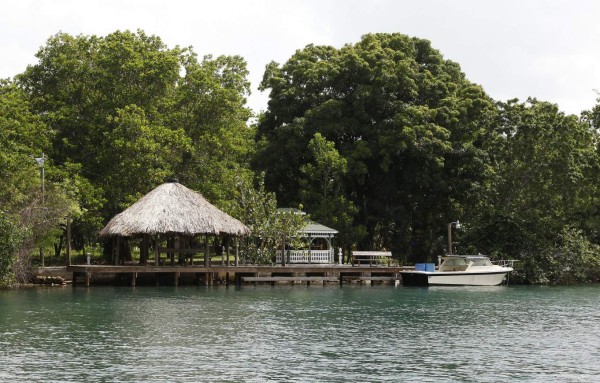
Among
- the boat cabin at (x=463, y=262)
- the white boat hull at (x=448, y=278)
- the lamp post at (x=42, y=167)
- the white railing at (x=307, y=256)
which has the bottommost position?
the white boat hull at (x=448, y=278)

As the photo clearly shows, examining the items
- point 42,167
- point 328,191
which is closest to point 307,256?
point 328,191

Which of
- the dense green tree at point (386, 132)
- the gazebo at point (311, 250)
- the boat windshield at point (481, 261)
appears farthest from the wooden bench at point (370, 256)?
the boat windshield at point (481, 261)

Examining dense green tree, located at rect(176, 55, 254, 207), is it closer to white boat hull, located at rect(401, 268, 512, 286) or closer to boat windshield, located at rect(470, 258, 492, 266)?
white boat hull, located at rect(401, 268, 512, 286)

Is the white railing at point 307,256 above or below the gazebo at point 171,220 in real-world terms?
below

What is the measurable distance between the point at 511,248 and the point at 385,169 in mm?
9120

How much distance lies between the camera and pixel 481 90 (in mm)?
60156

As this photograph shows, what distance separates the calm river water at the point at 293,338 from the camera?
2069 cm

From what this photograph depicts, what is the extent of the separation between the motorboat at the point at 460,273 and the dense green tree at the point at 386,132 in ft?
→ 23.9

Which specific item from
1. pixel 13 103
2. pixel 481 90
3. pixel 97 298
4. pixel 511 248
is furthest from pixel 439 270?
pixel 13 103

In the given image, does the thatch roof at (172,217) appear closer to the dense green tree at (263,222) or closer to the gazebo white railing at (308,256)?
the dense green tree at (263,222)

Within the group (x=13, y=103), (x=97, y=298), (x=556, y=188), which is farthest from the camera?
(x=556, y=188)

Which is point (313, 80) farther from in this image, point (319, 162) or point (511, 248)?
point (511, 248)

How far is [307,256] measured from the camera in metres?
53.0

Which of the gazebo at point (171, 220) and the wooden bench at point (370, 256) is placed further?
the wooden bench at point (370, 256)
